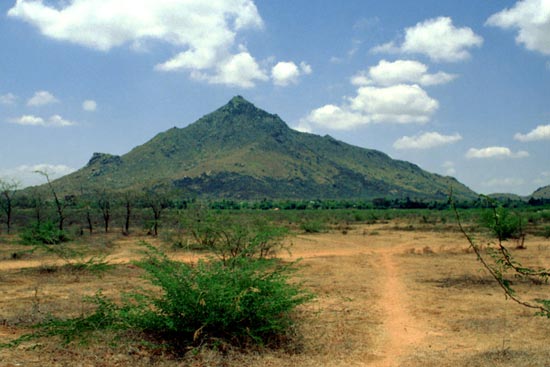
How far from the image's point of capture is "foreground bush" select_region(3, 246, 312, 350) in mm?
7418

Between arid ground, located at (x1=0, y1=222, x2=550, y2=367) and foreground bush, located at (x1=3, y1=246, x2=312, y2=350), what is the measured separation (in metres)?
0.33

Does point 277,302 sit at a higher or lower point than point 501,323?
higher

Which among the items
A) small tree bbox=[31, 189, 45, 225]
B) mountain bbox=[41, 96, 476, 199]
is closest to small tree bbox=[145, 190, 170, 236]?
small tree bbox=[31, 189, 45, 225]

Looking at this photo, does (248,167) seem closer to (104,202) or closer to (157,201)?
(104,202)

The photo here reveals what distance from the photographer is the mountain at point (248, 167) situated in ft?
433

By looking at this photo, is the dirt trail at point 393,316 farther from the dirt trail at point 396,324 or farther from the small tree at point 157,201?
the small tree at point 157,201

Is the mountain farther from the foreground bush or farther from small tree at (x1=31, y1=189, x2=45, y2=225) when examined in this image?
the foreground bush

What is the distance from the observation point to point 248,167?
144625mm

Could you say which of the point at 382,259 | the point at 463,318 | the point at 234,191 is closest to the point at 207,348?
the point at 463,318

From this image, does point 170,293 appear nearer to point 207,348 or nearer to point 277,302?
point 207,348

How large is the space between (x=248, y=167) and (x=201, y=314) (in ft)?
451

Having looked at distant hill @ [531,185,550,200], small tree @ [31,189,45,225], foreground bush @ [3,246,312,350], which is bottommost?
foreground bush @ [3,246,312,350]

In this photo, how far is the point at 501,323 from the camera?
381 inches

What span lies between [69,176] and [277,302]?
151890mm
